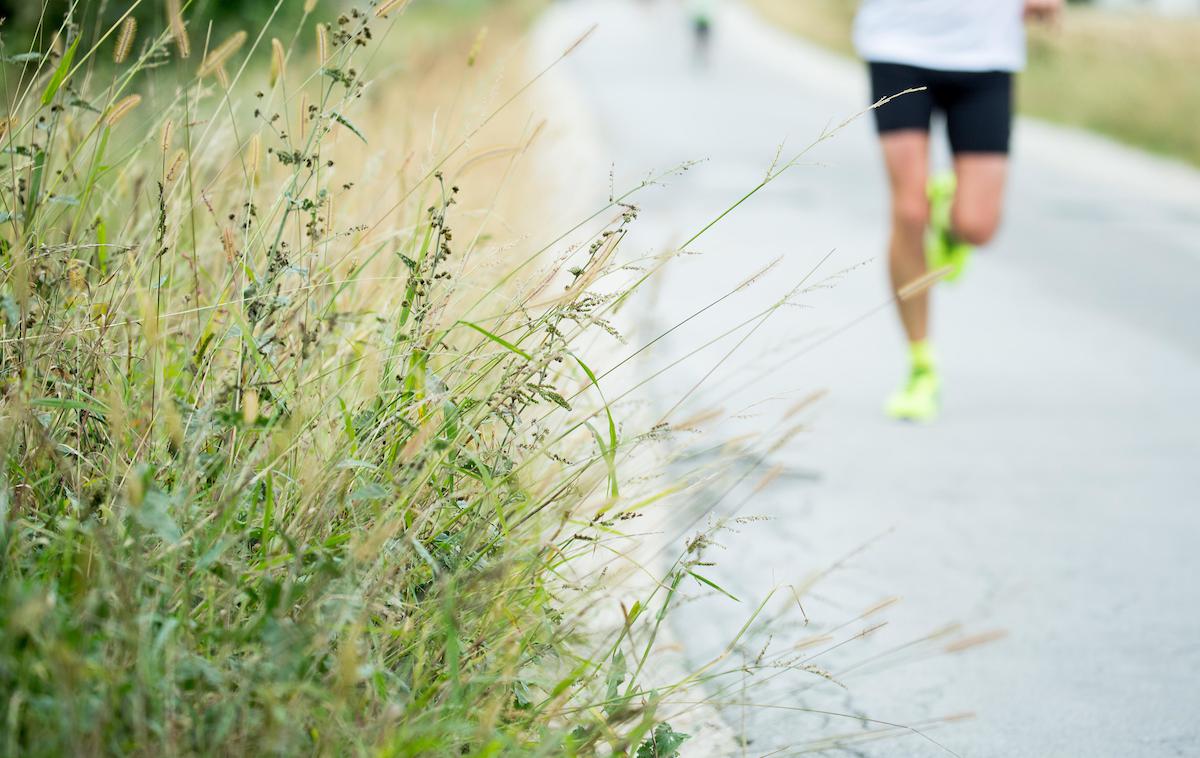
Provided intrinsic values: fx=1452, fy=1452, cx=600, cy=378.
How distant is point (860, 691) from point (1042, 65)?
22.5m

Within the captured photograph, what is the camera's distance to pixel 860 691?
2.71 m

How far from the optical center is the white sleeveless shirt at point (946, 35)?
14.6ft

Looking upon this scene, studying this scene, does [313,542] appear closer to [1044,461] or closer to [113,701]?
[113,701]

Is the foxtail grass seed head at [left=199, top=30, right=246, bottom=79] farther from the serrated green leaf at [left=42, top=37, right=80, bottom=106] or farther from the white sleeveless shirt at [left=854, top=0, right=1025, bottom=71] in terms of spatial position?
the white sleeveless shirt at [left=854, top=0, right=1025, bottom=71]

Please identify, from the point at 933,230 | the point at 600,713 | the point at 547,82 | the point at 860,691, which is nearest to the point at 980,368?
the point at 933,230

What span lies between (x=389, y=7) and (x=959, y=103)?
2.79m

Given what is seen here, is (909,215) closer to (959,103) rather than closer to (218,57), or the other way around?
(959,103)

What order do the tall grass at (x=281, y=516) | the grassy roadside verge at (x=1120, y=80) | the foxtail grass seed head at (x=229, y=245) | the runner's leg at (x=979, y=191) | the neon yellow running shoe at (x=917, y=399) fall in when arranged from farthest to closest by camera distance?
the grassy roadside verge at (x=1120, y=80) → the neon yellow running shoe at (x=917, y=399) → the runner's leg at (x=979, y=191) → the foxtail grass seed head at (x=229, y=245) → the tall grass at (x=281, y=516)

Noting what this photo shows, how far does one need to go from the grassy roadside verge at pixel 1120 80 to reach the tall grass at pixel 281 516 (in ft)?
27.5

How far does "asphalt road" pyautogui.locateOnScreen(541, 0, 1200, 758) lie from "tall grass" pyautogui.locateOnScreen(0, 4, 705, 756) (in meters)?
0.30

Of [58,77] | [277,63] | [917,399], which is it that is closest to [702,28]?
[917,399]

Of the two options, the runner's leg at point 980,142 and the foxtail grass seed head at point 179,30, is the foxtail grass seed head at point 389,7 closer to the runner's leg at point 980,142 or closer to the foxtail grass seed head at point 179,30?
the foxtail grass seed head at point 179,30

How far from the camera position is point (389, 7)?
2184mm

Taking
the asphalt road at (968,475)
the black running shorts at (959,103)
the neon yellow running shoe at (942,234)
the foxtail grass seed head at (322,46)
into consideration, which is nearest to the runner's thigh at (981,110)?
the black running shorts at (959,103)
